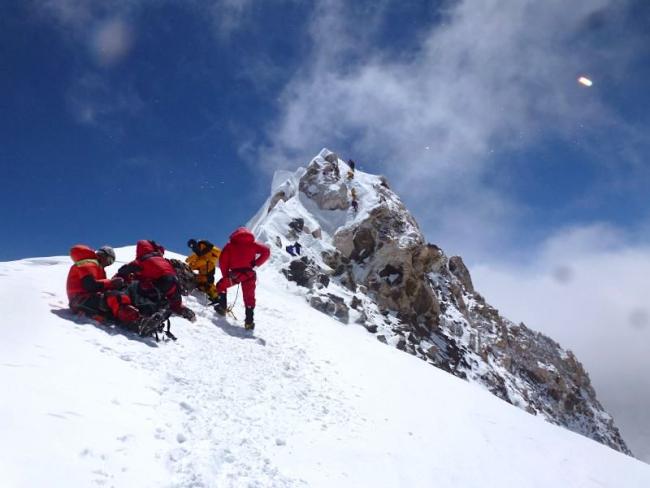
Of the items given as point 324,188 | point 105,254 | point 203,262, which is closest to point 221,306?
point 203,262

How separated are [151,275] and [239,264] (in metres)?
2.93

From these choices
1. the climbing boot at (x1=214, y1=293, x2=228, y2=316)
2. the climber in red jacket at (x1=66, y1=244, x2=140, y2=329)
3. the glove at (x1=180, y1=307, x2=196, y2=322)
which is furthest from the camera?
the climbing boot at (x1=214, y1=293, x2=228, y2=316)

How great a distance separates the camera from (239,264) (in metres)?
10.6

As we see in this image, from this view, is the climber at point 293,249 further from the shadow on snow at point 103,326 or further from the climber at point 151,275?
the shadow on snow at point 103,326

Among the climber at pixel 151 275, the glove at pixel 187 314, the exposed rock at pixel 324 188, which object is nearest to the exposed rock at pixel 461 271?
the exposed rock at pixel 324 188

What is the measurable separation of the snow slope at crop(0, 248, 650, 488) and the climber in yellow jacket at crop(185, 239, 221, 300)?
23.9 inches

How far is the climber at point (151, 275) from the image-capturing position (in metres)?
7.71

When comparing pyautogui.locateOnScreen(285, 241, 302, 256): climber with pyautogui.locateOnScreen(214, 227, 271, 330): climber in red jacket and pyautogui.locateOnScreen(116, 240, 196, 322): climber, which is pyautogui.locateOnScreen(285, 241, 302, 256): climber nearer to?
pyautogui.locateOnScreen(214, 227, 271, 330): climber in red jacket

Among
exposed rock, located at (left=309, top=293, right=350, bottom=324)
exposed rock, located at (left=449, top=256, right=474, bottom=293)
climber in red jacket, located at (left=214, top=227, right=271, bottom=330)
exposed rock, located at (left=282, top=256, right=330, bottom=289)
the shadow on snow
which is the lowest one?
the shadow on snow

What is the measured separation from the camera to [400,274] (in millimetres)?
36000

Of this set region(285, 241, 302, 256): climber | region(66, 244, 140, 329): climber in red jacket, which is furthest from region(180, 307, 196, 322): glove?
region(285, 241, 302, 256): climber

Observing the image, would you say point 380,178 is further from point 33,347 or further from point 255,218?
point 33,347

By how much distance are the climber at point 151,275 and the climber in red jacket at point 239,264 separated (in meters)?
2.33

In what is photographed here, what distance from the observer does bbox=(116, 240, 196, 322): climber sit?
25.3 feet
